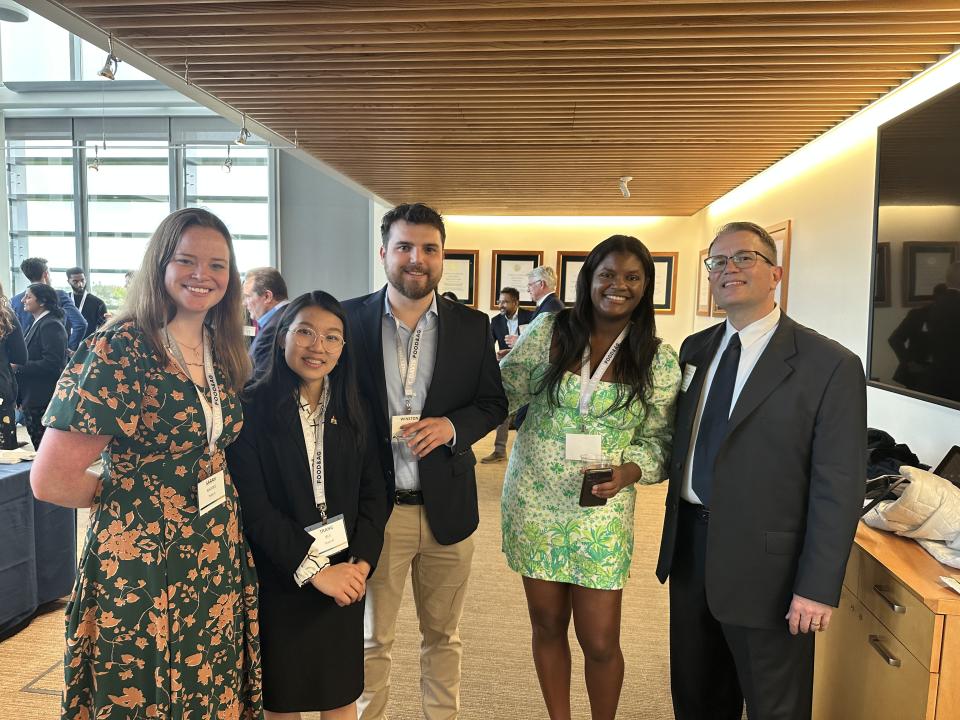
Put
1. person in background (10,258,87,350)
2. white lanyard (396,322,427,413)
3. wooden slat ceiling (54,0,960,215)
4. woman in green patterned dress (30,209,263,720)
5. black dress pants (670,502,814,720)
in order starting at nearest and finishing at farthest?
woman in green patterned dress (30,209,263,720)
black dress pants (670,502,814,720)
white lanyard (396,322,427,413)
wooden slat ceiling (54,0,960,215)
person in background (10,258,87,350)

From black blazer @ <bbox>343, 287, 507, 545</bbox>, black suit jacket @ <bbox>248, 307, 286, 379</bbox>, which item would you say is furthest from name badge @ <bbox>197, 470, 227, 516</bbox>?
black blazer @ <bbox>343, 287, 507, 545</bbox>

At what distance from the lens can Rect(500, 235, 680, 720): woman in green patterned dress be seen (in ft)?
6.43

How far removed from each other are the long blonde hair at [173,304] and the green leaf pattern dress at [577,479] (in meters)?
0.97

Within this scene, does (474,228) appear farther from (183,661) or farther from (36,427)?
(183,661)

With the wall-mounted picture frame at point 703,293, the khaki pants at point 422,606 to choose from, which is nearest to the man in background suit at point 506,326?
the wall-mounted picture frame at point 703,293

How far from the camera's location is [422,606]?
2.20 meters

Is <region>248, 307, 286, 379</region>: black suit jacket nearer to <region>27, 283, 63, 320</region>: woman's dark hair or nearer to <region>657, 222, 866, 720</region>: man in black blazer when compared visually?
<region>657, 222, 866, 720</region>: man in black blazer

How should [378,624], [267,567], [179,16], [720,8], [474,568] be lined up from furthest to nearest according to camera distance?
[474,568] → [179,16] → [720,8] → [378,624] → [267,567]

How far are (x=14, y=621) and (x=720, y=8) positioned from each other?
4495 mm

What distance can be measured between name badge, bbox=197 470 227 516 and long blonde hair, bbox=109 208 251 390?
251 millimetres

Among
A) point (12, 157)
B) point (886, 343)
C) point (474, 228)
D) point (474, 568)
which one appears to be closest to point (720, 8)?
point (886, 343)

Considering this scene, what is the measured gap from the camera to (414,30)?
2924 mm

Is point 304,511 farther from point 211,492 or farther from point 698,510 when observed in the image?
point 698,510

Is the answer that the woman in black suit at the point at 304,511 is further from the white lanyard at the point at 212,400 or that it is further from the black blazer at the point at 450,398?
the black blazer at the point at 450,398
